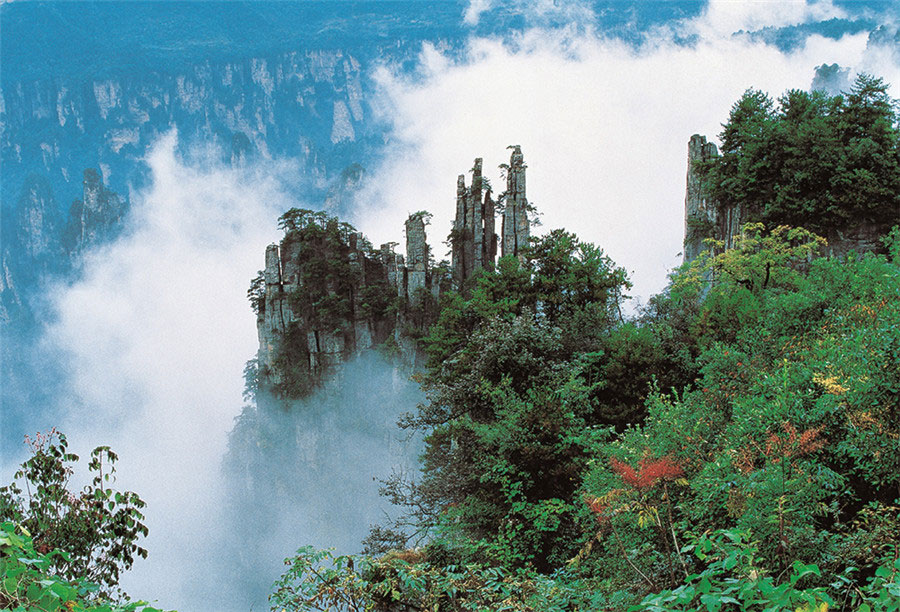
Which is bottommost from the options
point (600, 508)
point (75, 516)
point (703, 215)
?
point (600, 508)

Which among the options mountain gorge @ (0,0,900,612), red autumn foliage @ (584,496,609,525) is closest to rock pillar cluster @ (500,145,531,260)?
mountain gorge @ (0,0,900,612)

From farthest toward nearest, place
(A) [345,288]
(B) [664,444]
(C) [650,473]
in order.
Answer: (A) [345,288], (B) [664,444], (C) [650,473]

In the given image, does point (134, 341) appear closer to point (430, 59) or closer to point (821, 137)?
point (430, 59)

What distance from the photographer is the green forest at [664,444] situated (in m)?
5.73

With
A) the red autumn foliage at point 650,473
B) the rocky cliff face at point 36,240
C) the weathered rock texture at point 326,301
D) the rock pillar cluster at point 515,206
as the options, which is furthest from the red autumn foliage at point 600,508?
the rocky cliff face at point 36,240

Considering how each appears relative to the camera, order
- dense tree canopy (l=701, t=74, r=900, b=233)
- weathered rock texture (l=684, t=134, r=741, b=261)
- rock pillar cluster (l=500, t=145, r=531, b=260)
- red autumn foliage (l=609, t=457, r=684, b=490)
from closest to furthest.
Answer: red autumn foliage (l=609, t=457, r=684, b=490), dense tree canopy (l=701, t=74, r=900, b=233), weathered rock texture (l=684, t=134, r=741, b=261), rock pillar cluster (l=500, t=145, r=531, b=260)

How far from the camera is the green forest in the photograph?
5.73 m

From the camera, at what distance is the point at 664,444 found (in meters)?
8.76

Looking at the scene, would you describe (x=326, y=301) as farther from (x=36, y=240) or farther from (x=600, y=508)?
(x=36, y=240)

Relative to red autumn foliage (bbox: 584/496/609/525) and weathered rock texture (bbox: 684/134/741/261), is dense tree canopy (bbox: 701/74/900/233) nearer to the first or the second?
weathered rock texture (bbox: 684/134/741/261)

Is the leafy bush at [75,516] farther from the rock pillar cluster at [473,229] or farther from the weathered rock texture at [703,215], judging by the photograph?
the rock pillar cluster at [473,229]

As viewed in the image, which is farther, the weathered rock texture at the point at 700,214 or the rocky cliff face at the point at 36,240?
the rocky cliff face at the point at 36,240

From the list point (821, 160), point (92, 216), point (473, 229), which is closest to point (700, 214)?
point (821, 160)

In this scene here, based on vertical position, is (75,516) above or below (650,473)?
above
